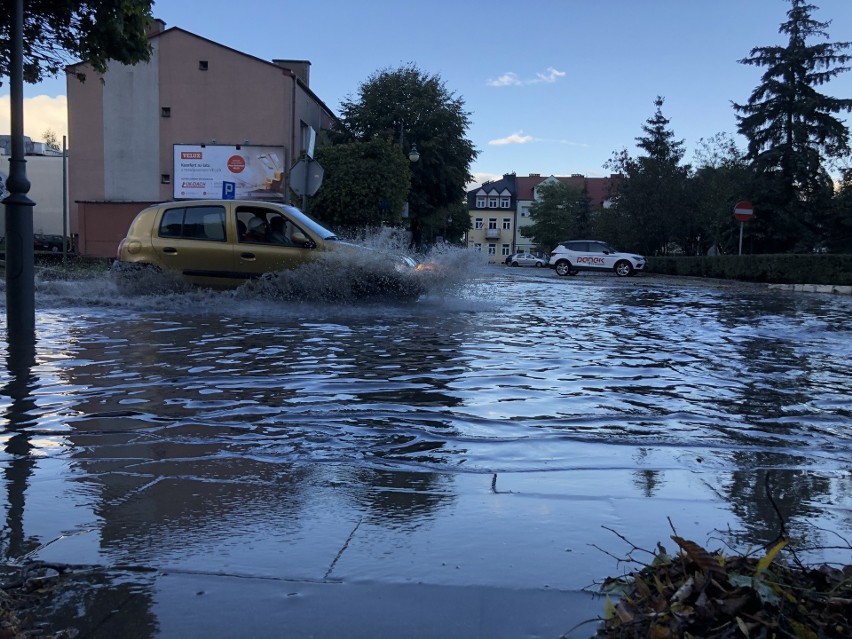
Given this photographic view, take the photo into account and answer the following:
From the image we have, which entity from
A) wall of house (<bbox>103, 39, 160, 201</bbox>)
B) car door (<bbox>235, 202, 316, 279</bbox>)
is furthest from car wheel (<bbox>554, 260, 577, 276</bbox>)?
car door (<bbox>235, 202, 316, 279</bbox>)

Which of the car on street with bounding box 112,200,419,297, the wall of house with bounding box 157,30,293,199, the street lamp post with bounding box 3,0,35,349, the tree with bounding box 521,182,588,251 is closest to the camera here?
the street lamp post with bounding box 3,0,35,349

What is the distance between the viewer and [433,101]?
46.5 meters

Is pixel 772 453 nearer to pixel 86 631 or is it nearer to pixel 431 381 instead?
pixel 431 381

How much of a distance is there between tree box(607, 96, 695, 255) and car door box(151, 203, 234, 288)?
1365 inches

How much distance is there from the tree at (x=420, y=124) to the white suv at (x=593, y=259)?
1087 centimetres

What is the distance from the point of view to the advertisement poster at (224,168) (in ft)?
125

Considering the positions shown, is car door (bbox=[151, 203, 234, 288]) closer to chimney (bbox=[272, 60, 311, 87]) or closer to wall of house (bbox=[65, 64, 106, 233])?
wall of house (bbox=[65, 64, 106, 233])

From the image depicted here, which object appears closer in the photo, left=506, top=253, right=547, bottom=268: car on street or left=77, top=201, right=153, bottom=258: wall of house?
left=77, top=201, right=153, bottom=258: wall of house

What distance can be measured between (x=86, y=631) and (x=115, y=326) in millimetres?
8276

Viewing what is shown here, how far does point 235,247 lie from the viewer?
1230 cm

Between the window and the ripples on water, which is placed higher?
the window

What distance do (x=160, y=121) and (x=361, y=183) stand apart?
11.1 metres

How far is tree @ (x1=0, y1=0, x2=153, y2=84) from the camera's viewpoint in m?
9.59

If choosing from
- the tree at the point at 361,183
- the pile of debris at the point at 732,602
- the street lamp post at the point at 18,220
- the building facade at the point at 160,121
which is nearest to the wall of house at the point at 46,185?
the building facade at the point at 160,121
